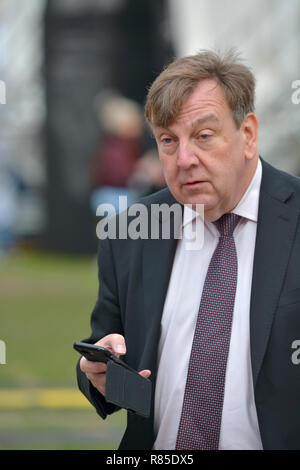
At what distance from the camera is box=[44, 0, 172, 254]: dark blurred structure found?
17.7 meters

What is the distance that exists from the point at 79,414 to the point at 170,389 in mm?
3740

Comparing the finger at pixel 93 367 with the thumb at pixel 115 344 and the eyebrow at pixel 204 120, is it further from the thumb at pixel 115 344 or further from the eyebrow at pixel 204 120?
the eyebrow at pixel 204 120

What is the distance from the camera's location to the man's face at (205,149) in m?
3.35

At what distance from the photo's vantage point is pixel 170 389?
3.49m

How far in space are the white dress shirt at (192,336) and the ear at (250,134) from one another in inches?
5.0

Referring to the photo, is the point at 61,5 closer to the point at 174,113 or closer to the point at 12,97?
the point at 12,97

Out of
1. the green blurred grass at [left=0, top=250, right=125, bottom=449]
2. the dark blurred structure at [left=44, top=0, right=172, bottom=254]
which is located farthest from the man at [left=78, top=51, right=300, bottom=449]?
the dark blurred structure at [left=44, top=0, right=172, bottom=254]

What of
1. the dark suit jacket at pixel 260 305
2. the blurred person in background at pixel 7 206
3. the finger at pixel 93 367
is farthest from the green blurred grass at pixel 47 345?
the finger at pixel 93 367

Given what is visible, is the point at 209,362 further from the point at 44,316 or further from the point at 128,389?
the point at 44,316

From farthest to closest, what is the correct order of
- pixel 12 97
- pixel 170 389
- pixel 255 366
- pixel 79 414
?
pixel 12 97, pixel 79 414, pixel 170 389, pixel 255 366

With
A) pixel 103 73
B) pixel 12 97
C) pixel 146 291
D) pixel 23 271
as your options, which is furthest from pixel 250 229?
pixel 12 97

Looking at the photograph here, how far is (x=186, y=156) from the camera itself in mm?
3348

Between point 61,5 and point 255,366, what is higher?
point 61,5

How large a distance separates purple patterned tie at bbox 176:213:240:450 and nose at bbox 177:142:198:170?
386mm
